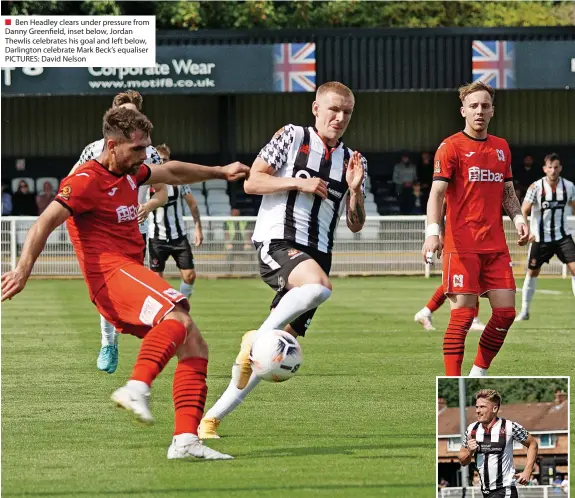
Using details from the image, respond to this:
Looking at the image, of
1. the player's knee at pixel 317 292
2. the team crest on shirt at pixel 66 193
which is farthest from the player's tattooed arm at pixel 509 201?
the team crest on shirt at pixel 66 193

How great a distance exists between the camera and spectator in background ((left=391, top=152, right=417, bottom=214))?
101 ft

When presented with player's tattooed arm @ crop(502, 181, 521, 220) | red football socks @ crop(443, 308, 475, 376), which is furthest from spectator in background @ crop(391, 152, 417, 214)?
red football socks @ crop(443, 308, 475, 376)

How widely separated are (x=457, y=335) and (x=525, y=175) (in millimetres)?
23152

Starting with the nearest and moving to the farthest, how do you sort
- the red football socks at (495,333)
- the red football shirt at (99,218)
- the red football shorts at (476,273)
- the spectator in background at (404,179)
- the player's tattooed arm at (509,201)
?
the red football shirt at (99,218)
the red football shorts at (476,273)
the red football socks at (495,333)
the player's tattooed arm at (509,201)
the spectator in background at (404,179)

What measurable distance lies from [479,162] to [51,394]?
3.66 meters

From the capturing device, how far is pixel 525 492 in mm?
5426

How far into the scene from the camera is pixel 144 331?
6.94 metres

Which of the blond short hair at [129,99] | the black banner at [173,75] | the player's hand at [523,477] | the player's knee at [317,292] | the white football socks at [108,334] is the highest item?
the black banner at [173,75]

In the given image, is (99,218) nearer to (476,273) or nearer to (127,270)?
(127,270)

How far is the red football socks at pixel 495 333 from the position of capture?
9.19 m

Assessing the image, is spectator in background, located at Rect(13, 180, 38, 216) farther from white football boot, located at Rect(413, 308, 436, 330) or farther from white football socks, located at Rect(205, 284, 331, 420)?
white football socks, located at Rect(205, 284, 331, 420)

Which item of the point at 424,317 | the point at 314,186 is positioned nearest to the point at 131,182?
the point at 314,186

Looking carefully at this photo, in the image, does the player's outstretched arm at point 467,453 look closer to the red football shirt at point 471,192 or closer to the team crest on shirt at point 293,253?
the team crest on shirt at point 293,253

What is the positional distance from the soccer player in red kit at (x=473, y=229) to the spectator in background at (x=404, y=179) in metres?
21.3
